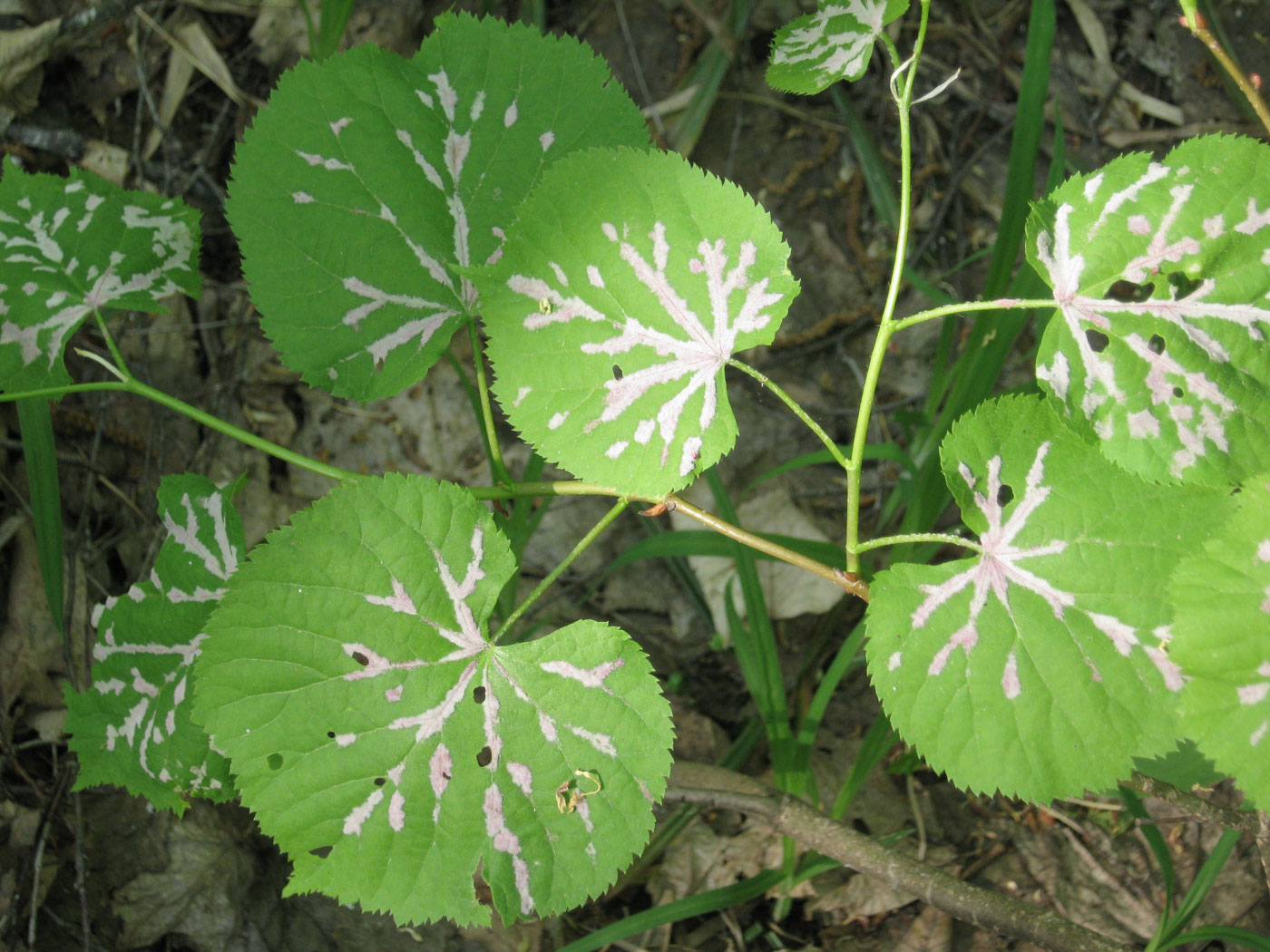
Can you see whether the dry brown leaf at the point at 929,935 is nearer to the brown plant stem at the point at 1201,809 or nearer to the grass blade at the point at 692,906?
the grass blade at the point at 692,906

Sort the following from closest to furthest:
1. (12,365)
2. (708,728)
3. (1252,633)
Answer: (1252,633) < (12,365) < (708,728)

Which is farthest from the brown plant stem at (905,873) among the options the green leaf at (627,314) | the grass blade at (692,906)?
the green leaf at (627,314)

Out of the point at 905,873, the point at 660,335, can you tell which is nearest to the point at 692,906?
the point at 905,873

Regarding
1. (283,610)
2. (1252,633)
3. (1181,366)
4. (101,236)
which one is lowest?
(283,610)

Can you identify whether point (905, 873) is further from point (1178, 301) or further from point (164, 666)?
point (164, 666)

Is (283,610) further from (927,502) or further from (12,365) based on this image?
(927,502)

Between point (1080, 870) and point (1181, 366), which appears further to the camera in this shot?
point (1080, 870)

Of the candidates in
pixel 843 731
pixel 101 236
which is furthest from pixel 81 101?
pixel 843 731
